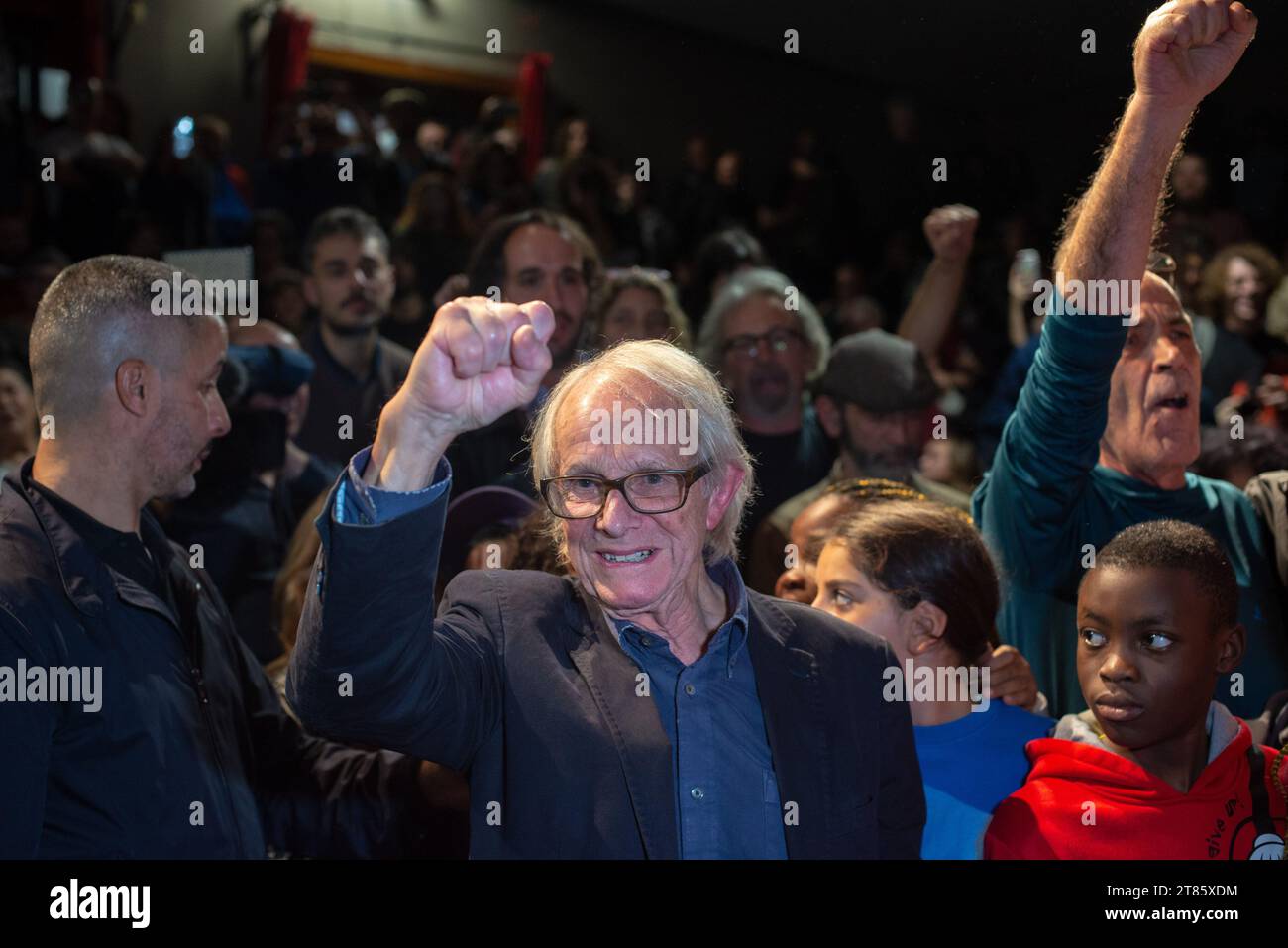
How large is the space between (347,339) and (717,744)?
2267 millimetres

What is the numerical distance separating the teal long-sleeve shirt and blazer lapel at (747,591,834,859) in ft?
2.16

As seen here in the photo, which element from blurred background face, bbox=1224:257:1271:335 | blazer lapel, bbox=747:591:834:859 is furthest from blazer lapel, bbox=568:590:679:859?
blurred background face, bbox=1224:257:1271:335

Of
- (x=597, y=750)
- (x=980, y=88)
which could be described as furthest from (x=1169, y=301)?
(x=597, y=750)

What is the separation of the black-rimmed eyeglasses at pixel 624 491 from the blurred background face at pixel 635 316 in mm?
1678

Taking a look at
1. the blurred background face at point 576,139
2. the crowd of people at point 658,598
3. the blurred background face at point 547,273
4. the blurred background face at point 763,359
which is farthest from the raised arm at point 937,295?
the blurred background face at point 576,139

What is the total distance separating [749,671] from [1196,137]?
345 centimetres

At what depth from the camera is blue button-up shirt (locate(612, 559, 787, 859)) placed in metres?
1.60

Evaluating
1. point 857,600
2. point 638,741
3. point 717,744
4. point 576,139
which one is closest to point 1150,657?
point 857,600

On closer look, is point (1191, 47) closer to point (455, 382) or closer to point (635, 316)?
point (455, 382)

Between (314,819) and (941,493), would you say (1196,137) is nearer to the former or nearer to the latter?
(941,493)

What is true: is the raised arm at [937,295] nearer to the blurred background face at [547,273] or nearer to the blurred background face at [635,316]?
the blurred background face at [635,316]

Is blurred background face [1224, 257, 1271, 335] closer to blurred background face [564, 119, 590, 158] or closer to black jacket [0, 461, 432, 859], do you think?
blurred background face [564, 119, 590, 158]

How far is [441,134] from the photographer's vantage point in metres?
6.80

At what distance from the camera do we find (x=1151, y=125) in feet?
6.36
